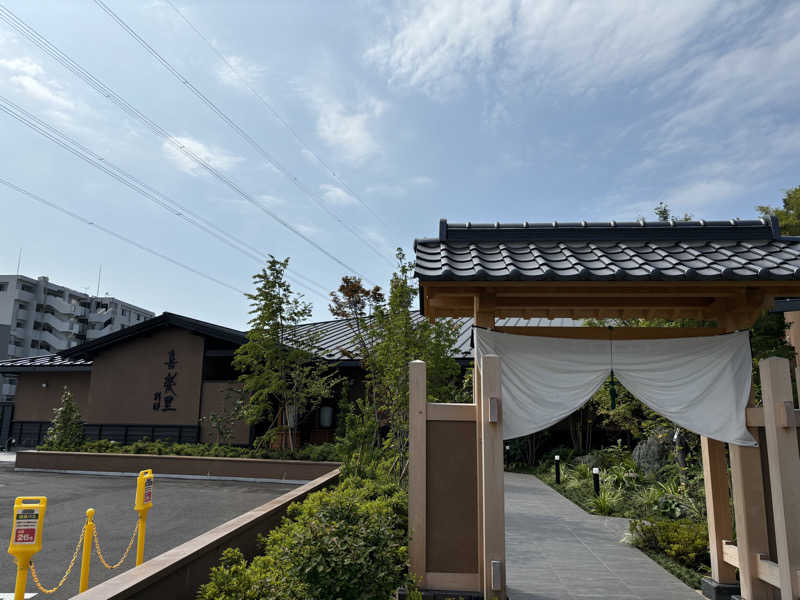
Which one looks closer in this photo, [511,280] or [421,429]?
[511,280]

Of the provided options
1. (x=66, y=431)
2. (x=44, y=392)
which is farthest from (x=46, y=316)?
(x=66, y=431)

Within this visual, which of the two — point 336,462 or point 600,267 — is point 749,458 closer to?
point 600,267

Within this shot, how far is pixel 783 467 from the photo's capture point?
461 cm

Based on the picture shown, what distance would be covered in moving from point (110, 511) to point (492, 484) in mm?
8970

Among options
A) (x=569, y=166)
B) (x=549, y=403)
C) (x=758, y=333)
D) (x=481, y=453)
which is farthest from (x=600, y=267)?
(x=569, y=166)

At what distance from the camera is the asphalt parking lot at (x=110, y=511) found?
265 inches

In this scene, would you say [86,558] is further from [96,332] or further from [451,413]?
[96,332]

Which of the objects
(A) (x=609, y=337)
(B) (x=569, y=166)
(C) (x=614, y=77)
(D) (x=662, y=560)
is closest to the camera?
(A) (x=609, y=337)

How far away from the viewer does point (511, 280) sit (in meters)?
4.65

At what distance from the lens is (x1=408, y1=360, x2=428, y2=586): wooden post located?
477 centimetres

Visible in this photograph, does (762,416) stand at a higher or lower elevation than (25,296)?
lower

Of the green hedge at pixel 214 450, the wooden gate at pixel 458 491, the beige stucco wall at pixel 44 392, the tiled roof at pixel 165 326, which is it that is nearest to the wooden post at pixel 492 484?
the wooden gate at pixel 458 491

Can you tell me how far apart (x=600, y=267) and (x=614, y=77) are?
6561 mm

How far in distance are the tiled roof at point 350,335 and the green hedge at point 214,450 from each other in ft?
10.4
